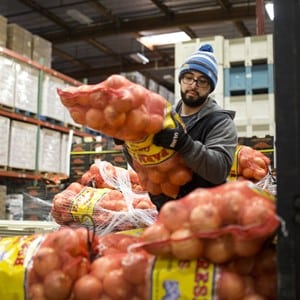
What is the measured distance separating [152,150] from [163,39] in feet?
44.2

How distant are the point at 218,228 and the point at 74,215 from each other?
209 centimetres

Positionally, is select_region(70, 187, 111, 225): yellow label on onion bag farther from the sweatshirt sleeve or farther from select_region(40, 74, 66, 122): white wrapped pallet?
select_region(40, 74, 66, 122): white wrapped pallet

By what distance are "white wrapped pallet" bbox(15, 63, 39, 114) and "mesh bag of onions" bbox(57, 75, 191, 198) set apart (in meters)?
7.37

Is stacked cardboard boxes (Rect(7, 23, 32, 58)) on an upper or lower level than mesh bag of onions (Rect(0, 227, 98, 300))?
upper

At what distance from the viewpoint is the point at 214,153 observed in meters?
2.31

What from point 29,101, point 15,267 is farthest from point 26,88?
point 15,267

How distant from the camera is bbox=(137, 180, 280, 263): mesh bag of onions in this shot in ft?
4.59

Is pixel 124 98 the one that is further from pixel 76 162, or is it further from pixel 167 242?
pixel 76 162

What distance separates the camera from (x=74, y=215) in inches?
133

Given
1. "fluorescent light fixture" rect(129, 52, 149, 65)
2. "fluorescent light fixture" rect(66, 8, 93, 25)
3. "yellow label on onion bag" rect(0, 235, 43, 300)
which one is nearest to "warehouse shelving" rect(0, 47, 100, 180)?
"fluorescent light fixture" rect(66, 8, 93, 25)

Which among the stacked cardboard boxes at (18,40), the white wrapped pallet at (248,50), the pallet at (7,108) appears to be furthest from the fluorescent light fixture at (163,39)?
the pallet at (7,108)

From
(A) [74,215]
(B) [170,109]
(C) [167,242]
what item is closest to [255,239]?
(C) [167,242]

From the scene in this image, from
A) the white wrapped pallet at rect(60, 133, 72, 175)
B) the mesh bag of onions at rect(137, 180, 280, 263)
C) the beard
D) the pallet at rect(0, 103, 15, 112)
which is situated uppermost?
the pallet at rect(0, 103, 15, 112)

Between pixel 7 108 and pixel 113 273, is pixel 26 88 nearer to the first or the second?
pixel 7 108
